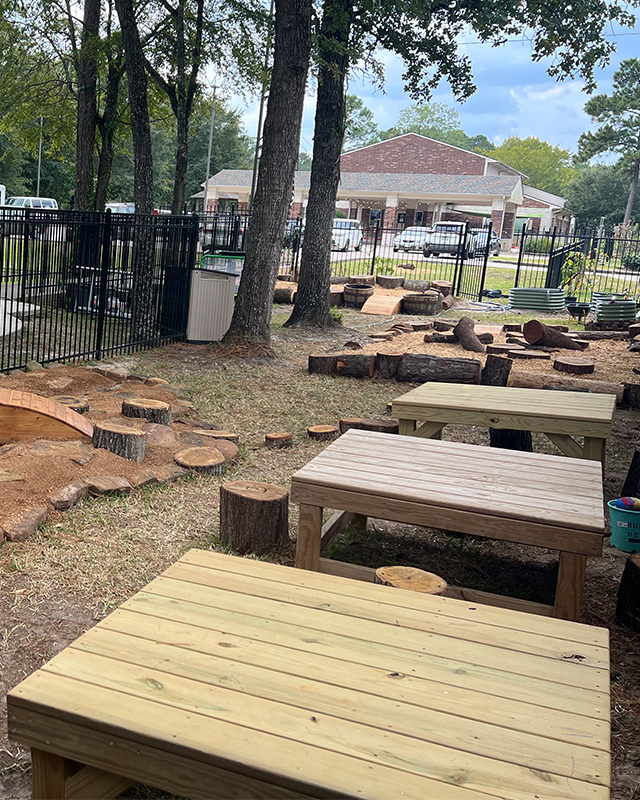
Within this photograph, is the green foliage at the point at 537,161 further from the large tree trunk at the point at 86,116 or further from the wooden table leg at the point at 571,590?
the wooden table leg at the point at 571,590

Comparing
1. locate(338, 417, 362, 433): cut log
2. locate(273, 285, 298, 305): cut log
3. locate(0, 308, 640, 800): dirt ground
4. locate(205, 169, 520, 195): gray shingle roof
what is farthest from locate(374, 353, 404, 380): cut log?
locate(205, 169, 520, 195): gray shingle roof

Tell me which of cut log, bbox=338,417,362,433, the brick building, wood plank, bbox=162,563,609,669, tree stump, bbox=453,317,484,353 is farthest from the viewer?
the brick building

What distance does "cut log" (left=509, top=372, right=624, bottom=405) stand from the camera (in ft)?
27.2

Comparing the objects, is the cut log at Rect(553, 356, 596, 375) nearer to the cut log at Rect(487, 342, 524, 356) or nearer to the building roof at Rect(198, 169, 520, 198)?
the cut log at Rect(487, 342, 524, 356)

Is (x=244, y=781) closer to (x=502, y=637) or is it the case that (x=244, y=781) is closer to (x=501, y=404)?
(x=502, y=637)

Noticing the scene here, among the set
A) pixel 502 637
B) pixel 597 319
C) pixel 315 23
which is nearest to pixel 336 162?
pixel 315 23

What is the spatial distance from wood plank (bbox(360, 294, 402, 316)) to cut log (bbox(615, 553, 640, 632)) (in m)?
12.4

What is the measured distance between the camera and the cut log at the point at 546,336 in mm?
12094

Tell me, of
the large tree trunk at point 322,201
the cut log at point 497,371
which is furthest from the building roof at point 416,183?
the cut log at point 497,371

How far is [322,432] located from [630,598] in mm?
3318

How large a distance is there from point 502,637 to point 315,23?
477 inches

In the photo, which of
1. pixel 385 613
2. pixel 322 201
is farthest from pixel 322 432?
pixel 322 201

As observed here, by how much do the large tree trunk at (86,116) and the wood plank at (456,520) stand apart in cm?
1306

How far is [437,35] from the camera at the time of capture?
13.5m
